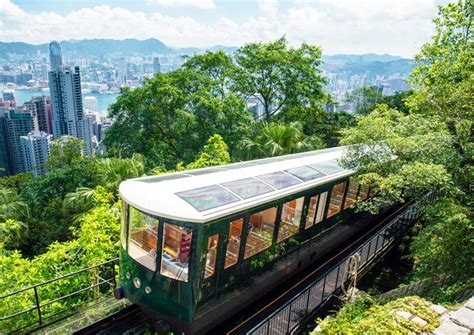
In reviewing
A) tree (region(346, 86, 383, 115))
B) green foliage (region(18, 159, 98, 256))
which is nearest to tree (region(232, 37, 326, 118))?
green foliage (region(18, 159, 98, 256))

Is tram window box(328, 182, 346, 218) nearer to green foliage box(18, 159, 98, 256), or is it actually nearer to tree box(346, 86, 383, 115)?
green foliage box(18, 159, 98, 256)

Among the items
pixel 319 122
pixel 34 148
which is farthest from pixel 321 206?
pixel 34 148

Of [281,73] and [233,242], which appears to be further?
[281,73]

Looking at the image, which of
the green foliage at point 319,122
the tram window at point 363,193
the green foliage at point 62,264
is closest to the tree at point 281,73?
the green foliage at point 319,122

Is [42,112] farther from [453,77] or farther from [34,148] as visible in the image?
[453,77]

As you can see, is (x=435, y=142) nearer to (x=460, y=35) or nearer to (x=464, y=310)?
(x=464, y=310)

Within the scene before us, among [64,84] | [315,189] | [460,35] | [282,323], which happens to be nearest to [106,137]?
[315,189]

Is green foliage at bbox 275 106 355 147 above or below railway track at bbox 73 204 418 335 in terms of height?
above
